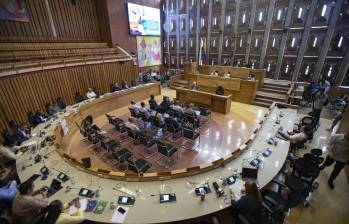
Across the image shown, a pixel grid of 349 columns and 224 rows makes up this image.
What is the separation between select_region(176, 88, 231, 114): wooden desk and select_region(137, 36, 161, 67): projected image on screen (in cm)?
785

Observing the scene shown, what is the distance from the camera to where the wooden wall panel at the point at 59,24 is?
9500mm

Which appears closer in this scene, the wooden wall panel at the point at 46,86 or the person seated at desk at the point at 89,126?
the person seated at desk at the point at 89,126

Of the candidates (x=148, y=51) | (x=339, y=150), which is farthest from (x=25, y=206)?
(x=148, y=51)

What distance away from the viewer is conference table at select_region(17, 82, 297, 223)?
121 inches

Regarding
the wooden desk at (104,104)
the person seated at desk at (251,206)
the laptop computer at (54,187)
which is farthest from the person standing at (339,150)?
the wooden desk at (104,104)

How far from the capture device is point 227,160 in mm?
4207

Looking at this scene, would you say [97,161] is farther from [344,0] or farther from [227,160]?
[344,0]

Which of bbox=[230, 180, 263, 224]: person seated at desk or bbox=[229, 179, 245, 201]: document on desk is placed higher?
bbox=[230, 180, 263, 224]: person seated at desk

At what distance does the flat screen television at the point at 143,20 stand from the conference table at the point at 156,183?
13013 mm

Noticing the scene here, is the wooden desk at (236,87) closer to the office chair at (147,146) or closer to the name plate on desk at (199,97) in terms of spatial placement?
Result: the name plate on desk at (199,97)

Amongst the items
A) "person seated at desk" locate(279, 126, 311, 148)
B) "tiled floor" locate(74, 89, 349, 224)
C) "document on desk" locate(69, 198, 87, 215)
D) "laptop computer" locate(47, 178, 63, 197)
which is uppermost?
"person seated at desk" locate(279, 126, 311, 148)

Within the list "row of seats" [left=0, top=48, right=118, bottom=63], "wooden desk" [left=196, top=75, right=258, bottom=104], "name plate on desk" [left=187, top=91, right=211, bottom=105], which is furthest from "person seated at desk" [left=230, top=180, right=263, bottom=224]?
"row of seats" [left=0, top=48, right=118, bottom=63]

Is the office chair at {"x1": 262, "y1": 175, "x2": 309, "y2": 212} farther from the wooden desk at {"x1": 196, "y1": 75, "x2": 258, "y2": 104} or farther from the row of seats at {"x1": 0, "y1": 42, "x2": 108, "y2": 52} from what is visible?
the row of seats at {"x1": 0, "y1": 42, "x2": 108, "y2": 52}

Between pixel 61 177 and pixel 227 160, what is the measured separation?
392cm
